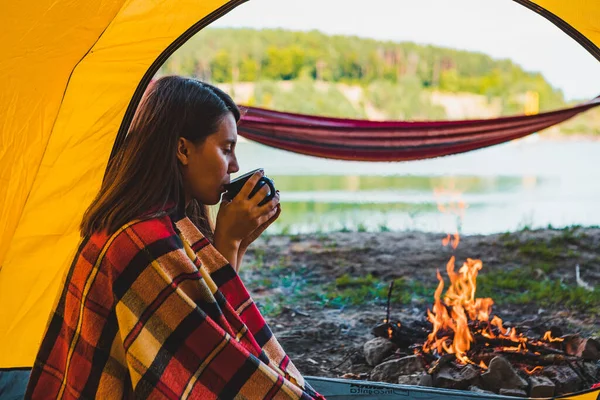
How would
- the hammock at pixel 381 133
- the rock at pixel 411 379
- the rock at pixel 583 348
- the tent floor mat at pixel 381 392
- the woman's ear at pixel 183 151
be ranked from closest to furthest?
the woman's ear at pixel 183 151, the tent floor mat at pixel 381 392, the rock at pixel 411 379, the rock at pixel 583 348, the hammock at pixel 381 133

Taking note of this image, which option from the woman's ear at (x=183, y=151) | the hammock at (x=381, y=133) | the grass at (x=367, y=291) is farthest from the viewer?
the grass at (x=367, y=291)

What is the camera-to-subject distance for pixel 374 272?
191 inches

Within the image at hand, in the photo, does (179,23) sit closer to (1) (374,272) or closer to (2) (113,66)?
(2) (113,66)

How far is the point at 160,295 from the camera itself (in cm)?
123

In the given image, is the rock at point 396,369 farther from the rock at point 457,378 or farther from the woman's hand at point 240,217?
the woman's hand at point 240,217

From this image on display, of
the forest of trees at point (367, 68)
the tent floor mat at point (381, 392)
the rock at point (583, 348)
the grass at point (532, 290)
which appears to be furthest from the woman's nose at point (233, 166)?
the forest of trees at point (367, 68)

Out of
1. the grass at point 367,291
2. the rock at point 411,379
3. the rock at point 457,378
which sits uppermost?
the rock at point 457,378

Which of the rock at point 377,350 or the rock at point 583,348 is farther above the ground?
the rock at point 583,348

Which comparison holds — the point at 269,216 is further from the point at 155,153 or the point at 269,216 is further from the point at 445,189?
the point at 445,189

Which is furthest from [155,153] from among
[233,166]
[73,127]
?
[73,127]

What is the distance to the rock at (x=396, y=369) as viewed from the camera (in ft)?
10.0

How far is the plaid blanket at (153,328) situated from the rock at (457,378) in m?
1.71

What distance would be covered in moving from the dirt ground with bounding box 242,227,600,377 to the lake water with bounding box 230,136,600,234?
442 mm

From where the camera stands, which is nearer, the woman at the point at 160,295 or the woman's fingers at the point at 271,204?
the woman at the point at 160,295
